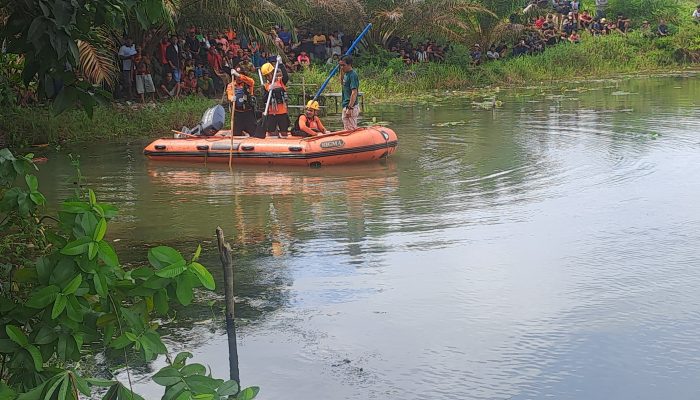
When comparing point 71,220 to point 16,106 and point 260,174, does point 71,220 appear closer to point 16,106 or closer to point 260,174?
point 260,174

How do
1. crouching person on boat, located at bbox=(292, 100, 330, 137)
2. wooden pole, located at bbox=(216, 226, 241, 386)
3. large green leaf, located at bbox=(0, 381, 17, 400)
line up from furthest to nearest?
crouching person on boat, located at bbox=(292, 100, 330, 137)
wooden pole, located at bbox=(216, 226, 241, 386)
large green leaf, located at bbox=(0, 381, 17, 400)

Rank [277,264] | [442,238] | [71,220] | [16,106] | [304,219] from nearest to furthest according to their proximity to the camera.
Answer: [71,220] → [277,264] → [442,238] → [304,219] → [16,106]

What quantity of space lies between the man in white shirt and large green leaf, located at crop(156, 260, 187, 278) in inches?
659

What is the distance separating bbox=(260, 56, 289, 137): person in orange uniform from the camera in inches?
617

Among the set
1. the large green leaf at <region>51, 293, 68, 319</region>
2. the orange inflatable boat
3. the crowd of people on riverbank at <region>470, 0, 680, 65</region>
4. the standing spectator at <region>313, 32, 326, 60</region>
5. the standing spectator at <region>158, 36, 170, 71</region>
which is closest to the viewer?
the large green leaf at <region>51, 293, 68, 319</region>

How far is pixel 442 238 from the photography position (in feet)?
33.8

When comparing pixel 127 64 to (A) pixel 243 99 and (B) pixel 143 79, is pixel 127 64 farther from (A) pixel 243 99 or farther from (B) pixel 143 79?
(A) pixel 243 99

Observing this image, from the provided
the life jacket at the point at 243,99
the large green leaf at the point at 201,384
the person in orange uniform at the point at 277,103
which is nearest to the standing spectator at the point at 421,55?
the person in orange uniform at the point at 277,103

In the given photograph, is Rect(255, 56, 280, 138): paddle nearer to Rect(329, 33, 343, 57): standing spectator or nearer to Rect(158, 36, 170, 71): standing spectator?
Rect(158, 36, 170, 71): standing spectator

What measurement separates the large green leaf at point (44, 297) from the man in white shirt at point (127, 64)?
1682 centimetres

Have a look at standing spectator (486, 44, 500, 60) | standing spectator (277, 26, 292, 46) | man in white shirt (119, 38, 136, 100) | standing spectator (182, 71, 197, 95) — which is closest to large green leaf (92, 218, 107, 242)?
man in white shirt (119, 38, 136, 100)

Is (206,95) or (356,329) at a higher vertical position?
(206,95)

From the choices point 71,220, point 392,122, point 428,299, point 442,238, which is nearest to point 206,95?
point 392,122

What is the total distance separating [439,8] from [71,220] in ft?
86.2
